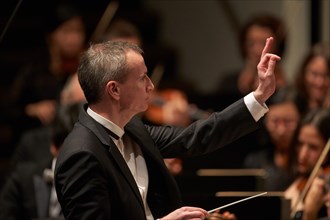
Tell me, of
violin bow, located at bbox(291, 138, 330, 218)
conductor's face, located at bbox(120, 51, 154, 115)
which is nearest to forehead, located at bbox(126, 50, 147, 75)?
conductor's face, located at bbox(120, 51, 154, 115)

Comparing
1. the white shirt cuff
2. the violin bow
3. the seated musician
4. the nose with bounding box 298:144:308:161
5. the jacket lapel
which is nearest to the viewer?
the jacket lapel

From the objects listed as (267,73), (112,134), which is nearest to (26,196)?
(112,134)

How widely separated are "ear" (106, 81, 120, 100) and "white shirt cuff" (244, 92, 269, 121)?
0.41 metres

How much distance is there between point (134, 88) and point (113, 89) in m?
0.07

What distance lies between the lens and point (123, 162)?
309cm

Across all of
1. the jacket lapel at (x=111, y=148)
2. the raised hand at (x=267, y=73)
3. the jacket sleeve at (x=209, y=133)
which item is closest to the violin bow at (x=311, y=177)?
the jacket sleeve at (x=209, y=133)

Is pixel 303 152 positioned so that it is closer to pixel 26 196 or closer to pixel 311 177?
pixel 311 177

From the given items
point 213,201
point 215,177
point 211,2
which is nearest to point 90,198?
point 213,201

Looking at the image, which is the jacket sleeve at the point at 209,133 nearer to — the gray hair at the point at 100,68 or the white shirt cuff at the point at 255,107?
the white shirt cuff at the point at 255,107

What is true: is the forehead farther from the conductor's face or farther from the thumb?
the thumb

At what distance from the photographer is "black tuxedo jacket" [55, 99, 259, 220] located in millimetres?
2947

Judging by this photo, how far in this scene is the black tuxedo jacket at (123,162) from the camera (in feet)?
9.67

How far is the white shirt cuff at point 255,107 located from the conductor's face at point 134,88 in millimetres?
320

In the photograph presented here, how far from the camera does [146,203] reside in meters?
3.26
